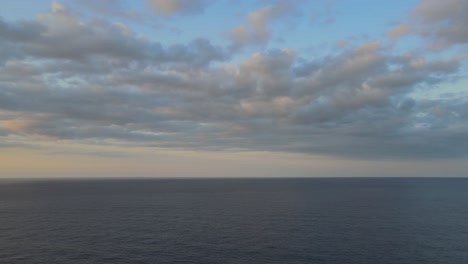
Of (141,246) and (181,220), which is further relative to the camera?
(181,220)

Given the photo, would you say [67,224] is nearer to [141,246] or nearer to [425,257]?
[141,246]

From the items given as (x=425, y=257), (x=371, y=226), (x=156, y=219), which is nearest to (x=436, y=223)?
(x=371, y=226)

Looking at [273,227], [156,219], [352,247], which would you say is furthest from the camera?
[156,219]

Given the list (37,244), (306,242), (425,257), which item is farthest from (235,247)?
(37,244)

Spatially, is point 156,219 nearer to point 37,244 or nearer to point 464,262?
point 37,244

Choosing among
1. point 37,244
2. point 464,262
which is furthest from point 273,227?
point 37,244

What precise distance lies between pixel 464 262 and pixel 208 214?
3441 inches

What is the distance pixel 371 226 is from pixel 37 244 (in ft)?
308

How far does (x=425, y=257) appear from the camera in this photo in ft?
258

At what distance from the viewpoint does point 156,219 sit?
127812 millimetres

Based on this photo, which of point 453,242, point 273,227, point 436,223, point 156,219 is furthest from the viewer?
point 156,219

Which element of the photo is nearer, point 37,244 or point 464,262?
point 464,262

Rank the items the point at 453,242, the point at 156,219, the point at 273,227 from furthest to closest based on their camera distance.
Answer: the point at 156,219, the point at 273,227, the point at 453,242

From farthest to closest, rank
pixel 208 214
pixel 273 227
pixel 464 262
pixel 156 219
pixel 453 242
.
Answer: pixel 208 214, pixel 156 219, pixel 273 227, pixel 453 242, pixel 464 262
